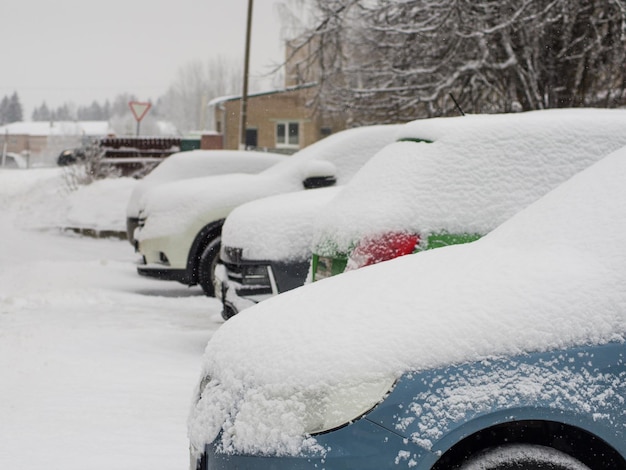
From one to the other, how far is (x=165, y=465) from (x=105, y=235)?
12.6 meters

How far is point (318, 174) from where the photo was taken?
9.20 m

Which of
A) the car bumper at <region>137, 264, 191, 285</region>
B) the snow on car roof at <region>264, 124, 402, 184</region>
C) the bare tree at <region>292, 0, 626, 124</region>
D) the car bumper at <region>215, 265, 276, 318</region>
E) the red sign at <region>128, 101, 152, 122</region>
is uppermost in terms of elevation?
the bare tree at <region>292, 0, 626, 124</region>

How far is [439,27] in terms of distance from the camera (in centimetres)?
1419

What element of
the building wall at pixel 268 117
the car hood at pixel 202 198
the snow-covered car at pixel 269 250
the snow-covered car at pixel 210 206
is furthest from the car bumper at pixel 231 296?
the building wall at pixel 268 117

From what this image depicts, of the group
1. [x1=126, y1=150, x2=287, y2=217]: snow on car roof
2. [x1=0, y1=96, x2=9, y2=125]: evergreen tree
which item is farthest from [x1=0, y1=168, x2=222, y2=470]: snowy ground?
[x1=0, y1=96, x2=9, y2=125]: evergreen tree

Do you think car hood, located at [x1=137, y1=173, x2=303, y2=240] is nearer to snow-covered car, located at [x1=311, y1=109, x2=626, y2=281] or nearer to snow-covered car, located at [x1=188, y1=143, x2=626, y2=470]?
snow-covered car, located at [x1=311, y1=109, x2=626, y2=281]

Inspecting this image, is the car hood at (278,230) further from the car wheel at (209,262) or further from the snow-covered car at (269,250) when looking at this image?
the car wheel at (209,262)

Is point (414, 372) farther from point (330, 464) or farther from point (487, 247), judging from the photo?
point (487, 247)

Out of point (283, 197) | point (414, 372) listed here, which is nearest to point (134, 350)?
point (283, 197)

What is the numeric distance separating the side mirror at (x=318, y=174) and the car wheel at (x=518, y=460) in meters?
6.47

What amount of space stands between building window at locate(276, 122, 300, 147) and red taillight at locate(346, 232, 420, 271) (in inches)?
1533

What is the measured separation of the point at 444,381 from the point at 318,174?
6.58 meters

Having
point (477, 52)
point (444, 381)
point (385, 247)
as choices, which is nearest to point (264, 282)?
point (385, 247)

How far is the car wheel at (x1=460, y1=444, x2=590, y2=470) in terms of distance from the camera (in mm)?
2719
